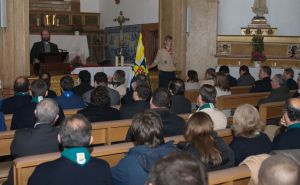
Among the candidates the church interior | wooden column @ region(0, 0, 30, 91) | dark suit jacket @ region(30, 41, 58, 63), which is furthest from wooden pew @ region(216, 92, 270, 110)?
dark suit jacket @ region(30, 41, 58, 63)

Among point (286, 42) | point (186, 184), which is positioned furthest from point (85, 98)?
point (286, 42)

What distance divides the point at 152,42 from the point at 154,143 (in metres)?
11.9

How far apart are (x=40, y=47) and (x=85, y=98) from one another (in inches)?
176

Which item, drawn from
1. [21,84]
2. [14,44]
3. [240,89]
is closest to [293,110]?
[21,84]

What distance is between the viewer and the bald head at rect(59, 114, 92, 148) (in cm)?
308

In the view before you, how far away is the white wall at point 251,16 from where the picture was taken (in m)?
13.7

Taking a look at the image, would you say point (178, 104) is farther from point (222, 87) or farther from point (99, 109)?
point (222, 87)

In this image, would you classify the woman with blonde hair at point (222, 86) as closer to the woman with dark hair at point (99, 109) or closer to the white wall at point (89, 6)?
the woman with dark hair at point (99, 109)

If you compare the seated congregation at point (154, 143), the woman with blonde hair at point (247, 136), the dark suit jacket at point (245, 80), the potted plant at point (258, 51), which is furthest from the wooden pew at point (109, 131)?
the potted plant at point (258, 51)

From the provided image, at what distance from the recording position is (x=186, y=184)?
5.91 feet

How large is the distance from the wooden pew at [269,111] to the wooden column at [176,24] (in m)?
5.64

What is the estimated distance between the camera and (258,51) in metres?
12.8

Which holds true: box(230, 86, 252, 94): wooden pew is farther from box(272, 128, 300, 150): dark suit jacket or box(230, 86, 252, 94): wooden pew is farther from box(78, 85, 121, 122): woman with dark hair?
box(272, 128, 300, 150): dark suit jacket

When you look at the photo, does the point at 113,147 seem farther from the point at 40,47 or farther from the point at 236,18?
the point at 236,18
